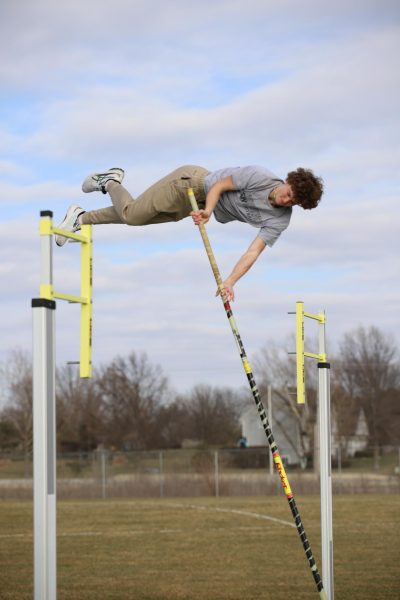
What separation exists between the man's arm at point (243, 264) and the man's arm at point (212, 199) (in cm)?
39

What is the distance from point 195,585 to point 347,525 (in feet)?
25.0

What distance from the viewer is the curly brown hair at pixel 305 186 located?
6.38 meters

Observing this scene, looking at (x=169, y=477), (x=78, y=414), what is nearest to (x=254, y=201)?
(x=169, y=477)

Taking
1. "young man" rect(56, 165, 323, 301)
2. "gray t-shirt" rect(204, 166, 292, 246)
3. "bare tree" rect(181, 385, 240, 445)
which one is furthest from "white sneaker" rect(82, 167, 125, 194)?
"bare tree" rect(181, 385, 240, 445)

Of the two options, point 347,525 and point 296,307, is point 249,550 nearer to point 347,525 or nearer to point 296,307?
point 347,525

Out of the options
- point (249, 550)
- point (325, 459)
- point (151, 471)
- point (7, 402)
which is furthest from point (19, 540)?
point (7, 402)

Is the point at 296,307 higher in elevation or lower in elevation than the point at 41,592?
higher

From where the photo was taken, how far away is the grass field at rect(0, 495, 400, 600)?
494 inches

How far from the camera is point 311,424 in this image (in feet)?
160

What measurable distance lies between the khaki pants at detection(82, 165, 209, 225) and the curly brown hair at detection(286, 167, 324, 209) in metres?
0.59

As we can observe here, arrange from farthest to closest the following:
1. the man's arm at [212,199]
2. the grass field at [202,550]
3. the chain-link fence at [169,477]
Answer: the chain-link fence at [169,477] → the grass field at [202,550] → the man's arm at [212,199]

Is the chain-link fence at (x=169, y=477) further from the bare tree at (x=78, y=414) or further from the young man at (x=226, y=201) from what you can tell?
the young man at (x=226, y=201)

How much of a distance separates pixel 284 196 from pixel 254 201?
0.21m

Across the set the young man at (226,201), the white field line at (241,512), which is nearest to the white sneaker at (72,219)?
the young man at (226,201)
